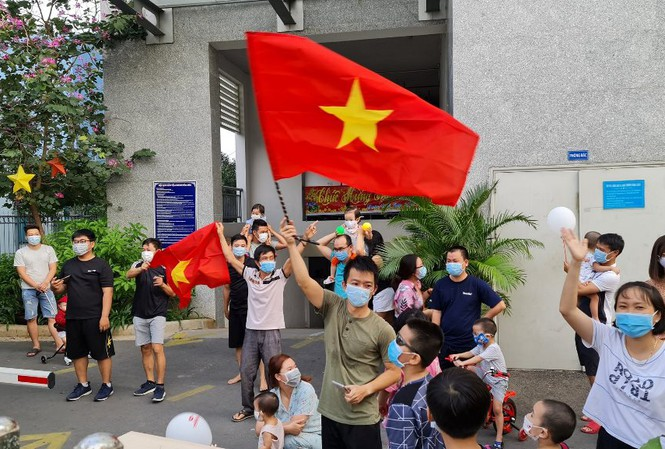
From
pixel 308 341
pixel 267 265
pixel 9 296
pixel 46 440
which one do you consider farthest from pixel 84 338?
pixel 9 296

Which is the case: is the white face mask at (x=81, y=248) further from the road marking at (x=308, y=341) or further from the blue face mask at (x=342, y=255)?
the road marking at (x=308, y=341)

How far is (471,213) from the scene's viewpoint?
739 centimetres

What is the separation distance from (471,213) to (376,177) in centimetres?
371

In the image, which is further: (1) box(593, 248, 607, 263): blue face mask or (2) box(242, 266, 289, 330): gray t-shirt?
(2) box(242, 266, 289, 330): gray t-shirt

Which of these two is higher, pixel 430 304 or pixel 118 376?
pixel 430 304

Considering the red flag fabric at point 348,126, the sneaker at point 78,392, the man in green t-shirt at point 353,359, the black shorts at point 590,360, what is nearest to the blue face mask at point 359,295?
the man in green t-shirt at point 353,359

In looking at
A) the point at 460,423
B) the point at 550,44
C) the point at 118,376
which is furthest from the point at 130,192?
the point at 460,423

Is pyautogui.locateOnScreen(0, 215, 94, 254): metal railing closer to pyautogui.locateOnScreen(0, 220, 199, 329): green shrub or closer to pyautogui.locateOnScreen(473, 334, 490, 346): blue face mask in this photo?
pyautogui.locateOnScreen(0, 220, 199, 329): green shrub

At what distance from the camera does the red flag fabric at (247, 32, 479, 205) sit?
3.90 metres

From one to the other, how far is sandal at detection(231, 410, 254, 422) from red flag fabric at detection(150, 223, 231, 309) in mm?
1473

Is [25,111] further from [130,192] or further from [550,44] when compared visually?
[550,44]

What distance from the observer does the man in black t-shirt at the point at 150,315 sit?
6879mm

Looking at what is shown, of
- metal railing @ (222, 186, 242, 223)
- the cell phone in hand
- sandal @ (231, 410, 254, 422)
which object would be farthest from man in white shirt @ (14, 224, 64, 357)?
the cell phone in hand

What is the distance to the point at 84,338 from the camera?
6844 millimetres
